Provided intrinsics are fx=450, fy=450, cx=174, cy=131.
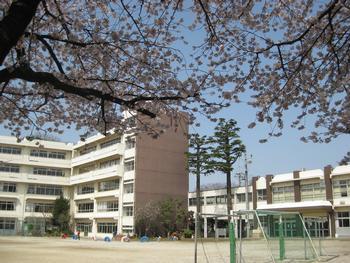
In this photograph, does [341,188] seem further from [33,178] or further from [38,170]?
[38,170]

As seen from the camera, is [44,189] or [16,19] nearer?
[16,19]

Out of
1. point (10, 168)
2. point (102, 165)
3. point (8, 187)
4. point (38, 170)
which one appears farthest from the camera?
point (38, 170)

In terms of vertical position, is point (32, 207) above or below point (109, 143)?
below

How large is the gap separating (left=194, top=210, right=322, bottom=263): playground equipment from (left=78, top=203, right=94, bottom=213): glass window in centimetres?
4136

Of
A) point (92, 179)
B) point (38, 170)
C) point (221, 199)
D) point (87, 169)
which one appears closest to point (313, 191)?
point (221, 199)

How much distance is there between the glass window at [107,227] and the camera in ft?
167

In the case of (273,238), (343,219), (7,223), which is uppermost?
(343,219)

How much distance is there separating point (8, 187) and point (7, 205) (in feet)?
7.48

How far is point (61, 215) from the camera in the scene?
55906 mm

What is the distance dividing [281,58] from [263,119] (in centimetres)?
109

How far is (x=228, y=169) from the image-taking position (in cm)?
4791

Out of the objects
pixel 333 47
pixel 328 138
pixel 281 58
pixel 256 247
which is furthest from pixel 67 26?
pixel 256 247

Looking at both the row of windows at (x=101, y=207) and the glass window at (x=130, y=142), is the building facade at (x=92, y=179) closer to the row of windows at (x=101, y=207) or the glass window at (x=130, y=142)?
the row of windows at (x=101, y=207)

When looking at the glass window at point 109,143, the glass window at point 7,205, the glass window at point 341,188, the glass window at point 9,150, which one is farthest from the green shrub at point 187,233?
the glass window at point 9,150
